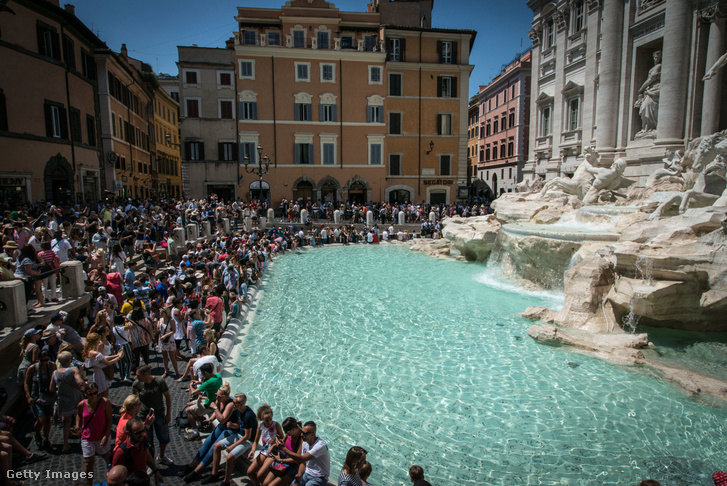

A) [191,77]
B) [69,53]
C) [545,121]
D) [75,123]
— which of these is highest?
[191,77]

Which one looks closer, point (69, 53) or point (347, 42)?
point (69, 53)

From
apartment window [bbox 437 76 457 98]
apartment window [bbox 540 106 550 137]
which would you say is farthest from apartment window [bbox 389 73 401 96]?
apartment window [bbox 540 106 550 137]

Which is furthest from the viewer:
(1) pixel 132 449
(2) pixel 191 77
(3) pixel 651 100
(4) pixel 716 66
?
(2) pixel 191 77

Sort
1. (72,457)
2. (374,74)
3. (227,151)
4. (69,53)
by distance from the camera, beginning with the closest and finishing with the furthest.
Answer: (72,457) < (69,53) < (227,151) < (374,74)

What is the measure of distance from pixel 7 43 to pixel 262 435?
61.8 ft

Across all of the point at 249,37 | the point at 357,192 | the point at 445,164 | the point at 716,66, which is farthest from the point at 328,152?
the point at 716,66

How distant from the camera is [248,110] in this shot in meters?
31.6

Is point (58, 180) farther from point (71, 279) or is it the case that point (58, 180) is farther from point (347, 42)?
point (347, 42)

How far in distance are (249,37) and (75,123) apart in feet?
50.9

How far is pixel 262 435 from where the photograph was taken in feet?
16.3

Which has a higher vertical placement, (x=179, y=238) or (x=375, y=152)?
(x=375, y=152)

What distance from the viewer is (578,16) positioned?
21125 millimetres

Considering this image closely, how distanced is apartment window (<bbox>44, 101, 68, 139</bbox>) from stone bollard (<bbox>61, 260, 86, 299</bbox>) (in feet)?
44.7

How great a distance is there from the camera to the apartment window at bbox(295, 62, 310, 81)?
31.9 metres
